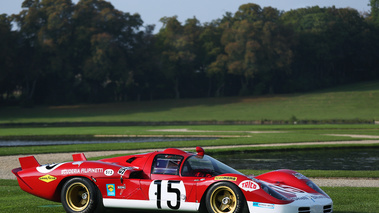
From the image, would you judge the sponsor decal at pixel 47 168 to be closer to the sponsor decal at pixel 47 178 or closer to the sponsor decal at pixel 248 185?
the sponsor decal at pixel 47 178

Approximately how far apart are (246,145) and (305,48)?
8150 cm

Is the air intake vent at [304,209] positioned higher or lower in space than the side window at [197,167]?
lower

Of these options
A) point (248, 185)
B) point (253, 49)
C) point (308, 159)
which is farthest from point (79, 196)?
point (253, 49)

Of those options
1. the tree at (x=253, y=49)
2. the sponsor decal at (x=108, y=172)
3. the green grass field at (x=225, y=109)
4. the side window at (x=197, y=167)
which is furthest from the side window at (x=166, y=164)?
the tree at (x=253, y=49)

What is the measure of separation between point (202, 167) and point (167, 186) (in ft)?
2.63

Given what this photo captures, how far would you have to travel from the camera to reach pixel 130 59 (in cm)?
9994

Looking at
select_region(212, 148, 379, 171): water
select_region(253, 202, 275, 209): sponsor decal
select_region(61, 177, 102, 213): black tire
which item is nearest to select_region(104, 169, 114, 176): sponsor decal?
select_region(61, 177, 102, 213): black tire

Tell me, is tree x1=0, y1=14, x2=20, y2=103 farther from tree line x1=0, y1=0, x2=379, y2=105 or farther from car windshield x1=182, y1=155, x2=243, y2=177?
car windshield x1=182, y1=155, x2=243, y2=177

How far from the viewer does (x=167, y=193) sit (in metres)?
9.79

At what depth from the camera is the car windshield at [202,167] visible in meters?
10.0

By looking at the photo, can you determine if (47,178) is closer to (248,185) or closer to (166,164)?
(166,164)

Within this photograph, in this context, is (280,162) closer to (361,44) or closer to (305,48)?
(305,48)

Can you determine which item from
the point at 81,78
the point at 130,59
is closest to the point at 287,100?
the point at 130,59

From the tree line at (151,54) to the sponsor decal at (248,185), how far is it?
274 feet
